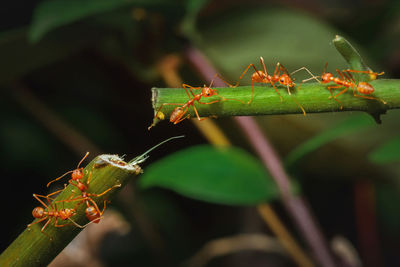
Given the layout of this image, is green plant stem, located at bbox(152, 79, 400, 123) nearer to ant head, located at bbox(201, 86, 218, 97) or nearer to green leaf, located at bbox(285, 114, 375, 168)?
ant head, located at bbox(201, 86, 218, 97)

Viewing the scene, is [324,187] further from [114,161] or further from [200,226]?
[114,161]

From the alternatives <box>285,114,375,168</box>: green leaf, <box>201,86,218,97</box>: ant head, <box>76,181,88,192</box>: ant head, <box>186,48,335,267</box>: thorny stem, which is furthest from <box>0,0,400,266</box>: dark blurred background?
<box>76,181,88,192</box>: ant head

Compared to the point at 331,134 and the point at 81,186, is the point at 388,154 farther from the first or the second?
the point at 81,186

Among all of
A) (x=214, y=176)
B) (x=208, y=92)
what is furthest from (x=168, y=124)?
(x=208, y=92)

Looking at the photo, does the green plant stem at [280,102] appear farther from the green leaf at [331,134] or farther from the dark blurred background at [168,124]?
the dark blurred background at [168,124]

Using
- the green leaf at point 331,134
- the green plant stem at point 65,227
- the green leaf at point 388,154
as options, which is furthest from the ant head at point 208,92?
the green leaf at point 388,154

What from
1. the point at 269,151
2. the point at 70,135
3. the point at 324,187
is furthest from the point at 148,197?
the point at 324,187
